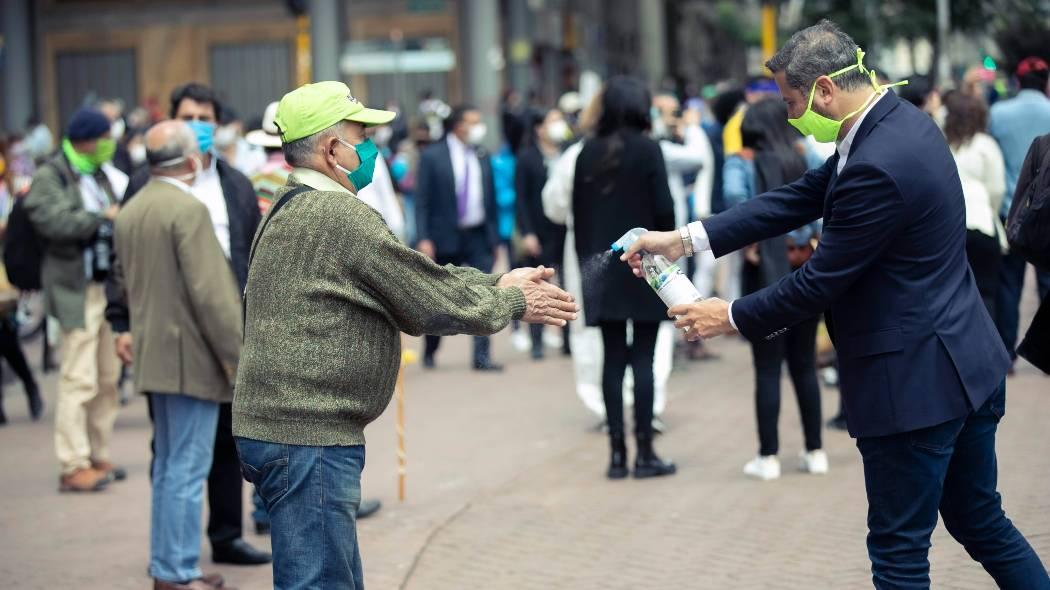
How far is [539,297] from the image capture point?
4.48 meters

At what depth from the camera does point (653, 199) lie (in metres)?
8.17

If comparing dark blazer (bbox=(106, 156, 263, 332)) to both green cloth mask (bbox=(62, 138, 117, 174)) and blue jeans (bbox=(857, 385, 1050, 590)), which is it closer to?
green cloth mask (bbox=(62, 138, 117, 174))

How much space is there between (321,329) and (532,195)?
855 centimetres

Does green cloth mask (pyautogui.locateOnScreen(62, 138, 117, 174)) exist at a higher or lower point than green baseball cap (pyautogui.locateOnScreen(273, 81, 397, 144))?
lower

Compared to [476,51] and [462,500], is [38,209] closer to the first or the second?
[462,500]

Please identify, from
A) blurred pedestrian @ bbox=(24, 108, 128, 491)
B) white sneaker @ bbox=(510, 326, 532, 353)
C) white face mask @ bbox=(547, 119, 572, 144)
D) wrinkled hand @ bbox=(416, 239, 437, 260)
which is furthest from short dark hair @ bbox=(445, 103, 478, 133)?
blurred pedestrian @ bbox=(24, 108, 128, 491)

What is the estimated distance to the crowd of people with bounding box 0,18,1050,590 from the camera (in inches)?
165

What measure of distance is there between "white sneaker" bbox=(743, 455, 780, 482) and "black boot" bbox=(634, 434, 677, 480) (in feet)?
1.56

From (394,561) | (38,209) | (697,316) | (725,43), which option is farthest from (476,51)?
(725,43)

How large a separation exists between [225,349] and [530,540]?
5.96 feet

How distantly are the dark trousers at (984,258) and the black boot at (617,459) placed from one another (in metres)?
2.62

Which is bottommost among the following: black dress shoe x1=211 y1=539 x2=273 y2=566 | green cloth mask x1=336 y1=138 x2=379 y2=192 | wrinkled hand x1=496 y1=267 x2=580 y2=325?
black dress shoe x1=211 y1=539 x2=273 y2=566

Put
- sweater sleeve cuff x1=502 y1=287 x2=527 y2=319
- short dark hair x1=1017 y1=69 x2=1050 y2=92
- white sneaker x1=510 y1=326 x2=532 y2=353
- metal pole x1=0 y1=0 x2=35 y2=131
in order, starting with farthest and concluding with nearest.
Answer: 1. metal pole x1=0 y1=0 x2=35 y2=131
2. white sneaker x1=510 y1=326 x2=532 y2=353
3. short dark hair x1=1017 y1=69 x2=1050 y2=92
4. sweater sleeve cuff x1=502 y1=287 x2=527 y2=319

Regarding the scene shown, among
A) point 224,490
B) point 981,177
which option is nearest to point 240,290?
point 224,490
